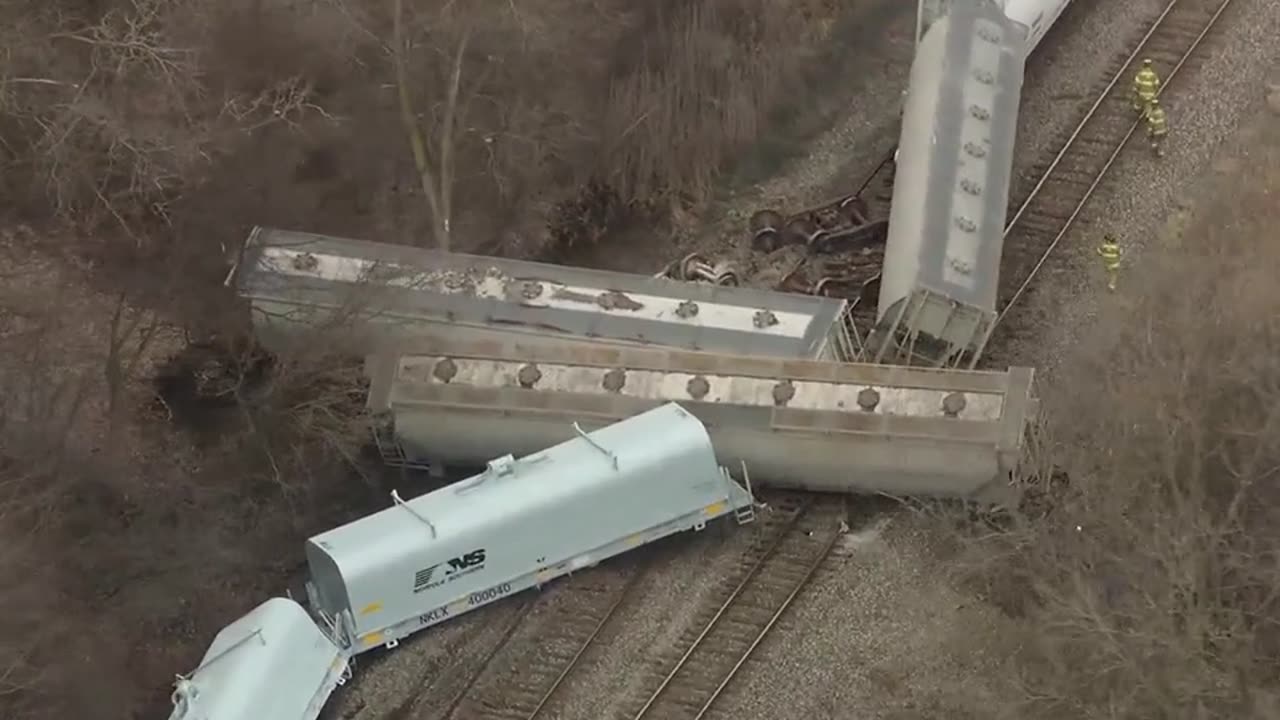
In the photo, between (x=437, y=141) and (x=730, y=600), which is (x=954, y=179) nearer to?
(x=730, y=600)

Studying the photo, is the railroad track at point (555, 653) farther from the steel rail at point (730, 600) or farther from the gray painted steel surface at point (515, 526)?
the steel rail at point (730, 600)

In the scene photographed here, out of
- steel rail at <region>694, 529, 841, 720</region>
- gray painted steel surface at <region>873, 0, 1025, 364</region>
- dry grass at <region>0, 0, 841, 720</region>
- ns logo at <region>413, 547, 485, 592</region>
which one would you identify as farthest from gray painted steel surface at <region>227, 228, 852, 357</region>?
ns logo at <region>413, 547, 485, 592</region>

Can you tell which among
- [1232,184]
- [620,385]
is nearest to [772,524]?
[620,385]

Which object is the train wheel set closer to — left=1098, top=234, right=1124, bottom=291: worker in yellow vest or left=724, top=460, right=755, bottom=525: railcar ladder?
left=724, top=460, right=755, bottom=525: railcar ladder

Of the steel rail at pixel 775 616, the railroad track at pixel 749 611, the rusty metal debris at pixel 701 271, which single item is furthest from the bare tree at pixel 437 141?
the steel rail at pixel 775 616

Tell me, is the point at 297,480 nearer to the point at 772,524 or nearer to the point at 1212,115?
the point at 772,524
